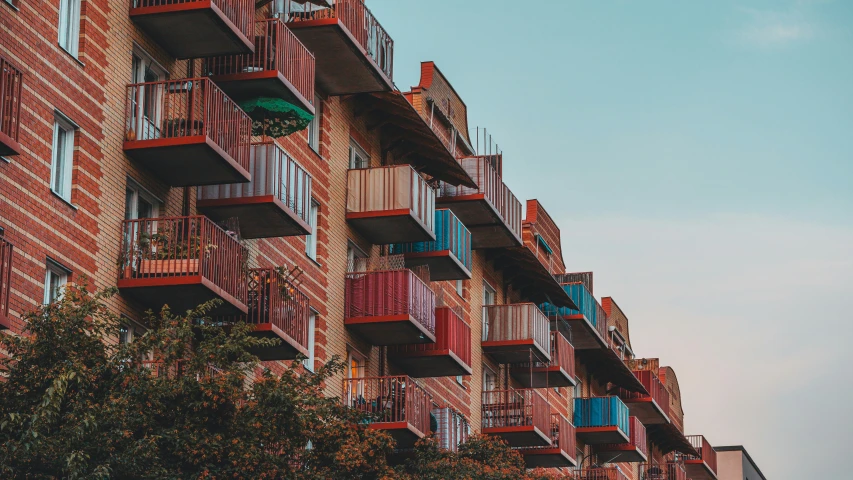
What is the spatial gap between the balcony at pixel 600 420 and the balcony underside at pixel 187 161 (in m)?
29.4

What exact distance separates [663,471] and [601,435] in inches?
539

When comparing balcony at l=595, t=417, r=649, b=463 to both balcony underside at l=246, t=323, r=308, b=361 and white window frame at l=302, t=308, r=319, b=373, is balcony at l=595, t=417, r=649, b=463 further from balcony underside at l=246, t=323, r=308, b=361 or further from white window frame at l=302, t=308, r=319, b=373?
balcony underside at l=246, t=323, r=308, b=361

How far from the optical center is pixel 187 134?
29094 mm

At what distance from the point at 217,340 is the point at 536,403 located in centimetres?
2459

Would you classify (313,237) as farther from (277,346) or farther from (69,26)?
(69,26)

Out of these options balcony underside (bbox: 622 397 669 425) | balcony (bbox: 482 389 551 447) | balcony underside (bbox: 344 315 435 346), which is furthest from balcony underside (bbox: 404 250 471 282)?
balcony underside (bbox: 622 397 669 425)

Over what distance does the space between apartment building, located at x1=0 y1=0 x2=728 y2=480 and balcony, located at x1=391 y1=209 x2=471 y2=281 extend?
0.08 meters

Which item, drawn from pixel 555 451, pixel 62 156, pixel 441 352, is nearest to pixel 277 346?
pixel 62 156

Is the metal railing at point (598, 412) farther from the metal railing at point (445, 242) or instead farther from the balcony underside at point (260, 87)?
the balcony underside at point (260, 87)

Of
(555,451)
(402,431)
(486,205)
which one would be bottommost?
(402,431)

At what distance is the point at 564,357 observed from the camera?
52.2m

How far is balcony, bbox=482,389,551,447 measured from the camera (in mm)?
47531

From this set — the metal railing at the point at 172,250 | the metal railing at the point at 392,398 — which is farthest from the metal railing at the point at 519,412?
the metal railing at the point at 172,250

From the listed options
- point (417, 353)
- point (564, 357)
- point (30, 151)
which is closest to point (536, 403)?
point (564, 357)
